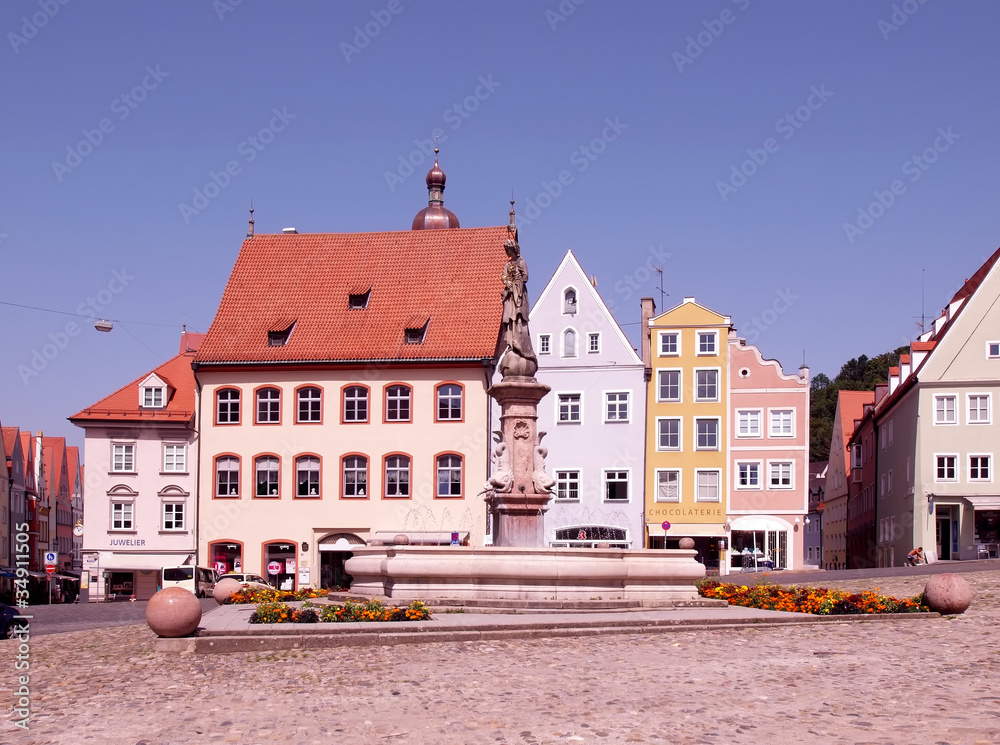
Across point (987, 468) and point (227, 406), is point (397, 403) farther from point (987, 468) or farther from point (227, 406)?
point (987, 468)

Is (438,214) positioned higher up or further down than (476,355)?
higher up

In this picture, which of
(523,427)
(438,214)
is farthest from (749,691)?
(438,214)

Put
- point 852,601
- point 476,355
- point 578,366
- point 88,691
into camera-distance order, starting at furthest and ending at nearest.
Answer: point 578,366 → point 476,355 → point 852,601 → point 88,691

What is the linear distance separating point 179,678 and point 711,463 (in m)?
43.8

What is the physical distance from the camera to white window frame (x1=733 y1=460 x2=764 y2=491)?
5553cm

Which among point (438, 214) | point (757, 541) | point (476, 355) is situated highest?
point (438, 214)

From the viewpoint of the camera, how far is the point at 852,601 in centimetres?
2044

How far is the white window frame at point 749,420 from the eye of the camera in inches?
2201

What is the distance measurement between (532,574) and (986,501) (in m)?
34.4

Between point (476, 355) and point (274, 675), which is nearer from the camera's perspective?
point (274, 675)

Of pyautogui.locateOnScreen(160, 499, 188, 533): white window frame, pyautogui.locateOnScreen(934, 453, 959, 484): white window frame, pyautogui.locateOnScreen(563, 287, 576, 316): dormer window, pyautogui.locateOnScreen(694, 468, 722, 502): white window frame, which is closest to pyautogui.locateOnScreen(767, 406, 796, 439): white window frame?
pyautogui.locateOnScreen(694, 468, 722, 502): white window frame

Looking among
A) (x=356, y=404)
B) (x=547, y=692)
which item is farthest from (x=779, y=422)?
(x=547, y=692)

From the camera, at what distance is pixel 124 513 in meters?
52.6

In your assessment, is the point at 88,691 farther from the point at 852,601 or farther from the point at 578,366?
the point at 578,366
